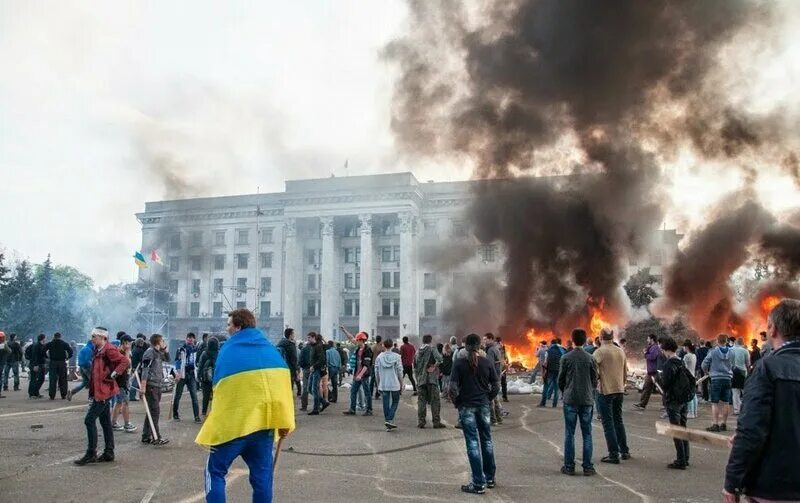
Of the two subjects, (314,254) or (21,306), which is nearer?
(21,306)

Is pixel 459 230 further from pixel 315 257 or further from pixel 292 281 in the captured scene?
pixel 292 281

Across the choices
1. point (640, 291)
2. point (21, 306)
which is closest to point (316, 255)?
point (21, 306)

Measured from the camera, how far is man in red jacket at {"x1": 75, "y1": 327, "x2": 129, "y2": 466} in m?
8.16

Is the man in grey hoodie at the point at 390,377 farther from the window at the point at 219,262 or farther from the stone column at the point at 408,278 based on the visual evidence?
the window at the point at 219,262

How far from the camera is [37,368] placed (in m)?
18.2

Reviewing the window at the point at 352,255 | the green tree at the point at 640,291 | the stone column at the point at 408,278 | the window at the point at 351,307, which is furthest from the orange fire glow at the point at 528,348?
the window at the point at 352,255

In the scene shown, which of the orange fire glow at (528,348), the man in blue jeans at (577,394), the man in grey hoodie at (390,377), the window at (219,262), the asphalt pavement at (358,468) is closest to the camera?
the asphalt pavement at (358,468)

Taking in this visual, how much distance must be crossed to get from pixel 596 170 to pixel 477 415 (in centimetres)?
2651

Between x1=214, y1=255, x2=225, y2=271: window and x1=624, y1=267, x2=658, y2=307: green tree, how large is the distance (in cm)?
4794

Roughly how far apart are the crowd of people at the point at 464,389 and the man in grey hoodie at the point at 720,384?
0.02m

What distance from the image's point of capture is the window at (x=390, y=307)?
65.1m

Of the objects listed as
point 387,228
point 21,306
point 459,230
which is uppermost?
point 387,228

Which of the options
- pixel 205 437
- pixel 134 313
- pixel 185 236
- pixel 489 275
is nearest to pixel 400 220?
pixel 489 275

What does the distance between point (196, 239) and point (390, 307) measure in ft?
84.3
